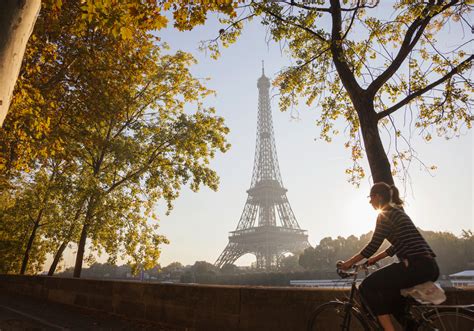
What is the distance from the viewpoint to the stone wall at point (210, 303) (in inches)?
206

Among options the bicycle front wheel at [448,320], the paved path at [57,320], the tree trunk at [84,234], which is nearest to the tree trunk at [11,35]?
the bicycle front wheel at [448,320]

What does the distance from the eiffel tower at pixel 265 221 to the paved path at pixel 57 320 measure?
61462 millimetres

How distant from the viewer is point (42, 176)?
19875mm

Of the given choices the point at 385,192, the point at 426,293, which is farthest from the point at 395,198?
the point at 426,293

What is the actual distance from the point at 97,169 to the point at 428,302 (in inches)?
609

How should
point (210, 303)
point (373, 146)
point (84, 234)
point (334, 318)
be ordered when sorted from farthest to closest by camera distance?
1. point (84, 234)
2. point (373, 146)
3. point (210, 303)
4. point (334, 318)

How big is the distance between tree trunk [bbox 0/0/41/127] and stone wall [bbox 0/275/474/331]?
14.1 feet

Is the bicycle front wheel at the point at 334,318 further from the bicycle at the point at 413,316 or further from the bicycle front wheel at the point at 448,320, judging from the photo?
the bicycle front wheel at the point at 448,320

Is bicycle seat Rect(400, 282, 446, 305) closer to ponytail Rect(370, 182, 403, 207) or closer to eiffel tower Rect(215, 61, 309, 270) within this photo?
ponytail Rect(370, 182, 403, 207)

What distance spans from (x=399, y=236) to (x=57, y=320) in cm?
730

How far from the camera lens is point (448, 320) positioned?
328 centimetres

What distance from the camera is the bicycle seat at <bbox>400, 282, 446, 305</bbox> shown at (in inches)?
130

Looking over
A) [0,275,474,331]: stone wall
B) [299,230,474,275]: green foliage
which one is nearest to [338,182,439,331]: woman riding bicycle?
[0,275,474,331]: stone wall

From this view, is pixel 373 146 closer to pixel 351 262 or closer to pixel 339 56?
pixel 339 56
